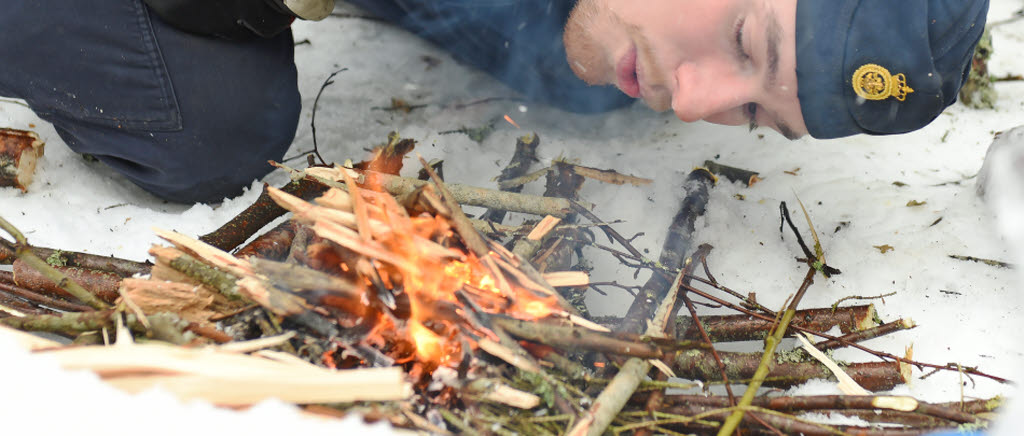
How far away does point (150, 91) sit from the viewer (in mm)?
2166

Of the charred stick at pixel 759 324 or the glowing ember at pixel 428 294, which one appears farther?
the charred stick at pixel 759 324

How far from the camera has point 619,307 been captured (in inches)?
76.9

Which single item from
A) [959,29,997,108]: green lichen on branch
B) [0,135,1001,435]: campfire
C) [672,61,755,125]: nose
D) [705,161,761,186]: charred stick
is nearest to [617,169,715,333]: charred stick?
[0,135,1001,435]: campfire

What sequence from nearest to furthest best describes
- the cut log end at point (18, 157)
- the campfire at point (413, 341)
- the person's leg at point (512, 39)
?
the campfire at point (413, 341) < the cut log end at point (18, 157) < the person's leg at point (512, 39)

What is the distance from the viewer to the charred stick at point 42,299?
147 cm

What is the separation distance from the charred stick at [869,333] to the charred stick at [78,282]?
182 centimetres

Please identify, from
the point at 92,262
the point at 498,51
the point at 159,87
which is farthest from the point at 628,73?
the point at 92,262

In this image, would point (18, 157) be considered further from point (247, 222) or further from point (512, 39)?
point (512, 39)

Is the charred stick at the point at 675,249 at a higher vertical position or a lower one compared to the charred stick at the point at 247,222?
higher

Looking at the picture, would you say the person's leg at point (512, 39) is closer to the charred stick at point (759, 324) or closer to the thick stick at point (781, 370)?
the charred stick at point (759, 324)

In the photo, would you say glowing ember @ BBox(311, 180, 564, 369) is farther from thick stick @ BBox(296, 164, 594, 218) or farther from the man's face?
the man's face

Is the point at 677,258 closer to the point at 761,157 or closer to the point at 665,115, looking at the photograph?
the point at 761,157

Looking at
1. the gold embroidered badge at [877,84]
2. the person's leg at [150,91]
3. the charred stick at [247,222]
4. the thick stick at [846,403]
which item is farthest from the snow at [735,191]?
the gold embroidered badge at [877,84]

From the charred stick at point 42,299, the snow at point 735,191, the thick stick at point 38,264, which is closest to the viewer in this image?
the thick stick at point 38,264
